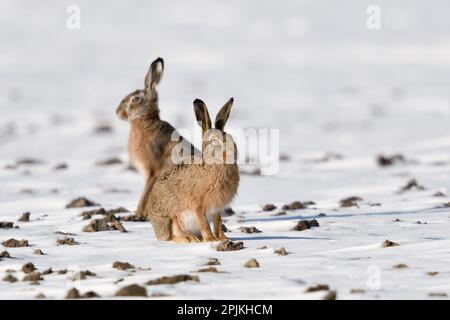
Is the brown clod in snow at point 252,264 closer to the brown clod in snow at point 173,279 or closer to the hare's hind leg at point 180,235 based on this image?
the brown clod in snow at point 173,279

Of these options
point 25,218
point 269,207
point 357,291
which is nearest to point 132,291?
point 357,291

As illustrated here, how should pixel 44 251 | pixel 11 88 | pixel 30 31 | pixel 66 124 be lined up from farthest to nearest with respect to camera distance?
pixel 30 31, pixel 11 88, pixel 66 124, pixel 44 251

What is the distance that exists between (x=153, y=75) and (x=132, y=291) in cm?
635

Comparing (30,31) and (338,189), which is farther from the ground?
(30,31)

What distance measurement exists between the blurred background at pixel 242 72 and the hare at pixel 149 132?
13.8ft

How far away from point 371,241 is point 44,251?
3.20 m

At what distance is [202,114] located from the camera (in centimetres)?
939

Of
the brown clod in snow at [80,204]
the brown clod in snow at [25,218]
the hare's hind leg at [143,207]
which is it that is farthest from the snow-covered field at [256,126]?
the hare's hind leg at [143,207]

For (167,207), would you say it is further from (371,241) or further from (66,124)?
(66,124)

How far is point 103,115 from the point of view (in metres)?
31.2

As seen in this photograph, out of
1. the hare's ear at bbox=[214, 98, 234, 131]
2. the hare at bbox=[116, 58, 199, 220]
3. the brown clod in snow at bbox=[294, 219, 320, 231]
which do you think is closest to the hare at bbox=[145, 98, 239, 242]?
the hare's ear at bbox=[214, 98, 234, 131]

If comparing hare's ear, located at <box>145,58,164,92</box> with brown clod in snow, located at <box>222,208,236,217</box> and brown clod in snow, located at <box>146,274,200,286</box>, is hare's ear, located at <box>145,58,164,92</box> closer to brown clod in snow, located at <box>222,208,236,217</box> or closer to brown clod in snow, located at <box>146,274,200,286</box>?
brown clod in snow, located at <box>222,208,236,217</box>

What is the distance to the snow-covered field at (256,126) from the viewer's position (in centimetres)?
788
